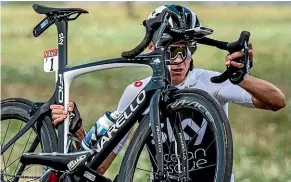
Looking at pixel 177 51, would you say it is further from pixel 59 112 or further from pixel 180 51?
pixel 59 112

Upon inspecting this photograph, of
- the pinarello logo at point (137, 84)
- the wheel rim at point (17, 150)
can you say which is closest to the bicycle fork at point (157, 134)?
the pinarello logo at point (137, 84)

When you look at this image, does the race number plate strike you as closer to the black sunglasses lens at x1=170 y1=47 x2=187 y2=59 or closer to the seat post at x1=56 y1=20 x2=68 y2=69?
the seat post at x1=56 y1=20 x2=68 y2=69

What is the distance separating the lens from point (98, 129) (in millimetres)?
5895

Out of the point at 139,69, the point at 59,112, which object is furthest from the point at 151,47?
the point at 59,112

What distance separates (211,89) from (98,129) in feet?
2.43

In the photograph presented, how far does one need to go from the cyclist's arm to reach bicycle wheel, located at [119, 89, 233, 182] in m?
0.30

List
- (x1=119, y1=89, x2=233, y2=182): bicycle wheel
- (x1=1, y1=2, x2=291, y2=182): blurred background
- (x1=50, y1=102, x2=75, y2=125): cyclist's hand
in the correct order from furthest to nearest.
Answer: (x1=1, y1=2, x2=291, y2=182): blurred background
(x1=50, y1=102, x2=75, y2=125): cyclist's hand
(x1=119, y1=89, x2=233, y2=182): bicycle wheel

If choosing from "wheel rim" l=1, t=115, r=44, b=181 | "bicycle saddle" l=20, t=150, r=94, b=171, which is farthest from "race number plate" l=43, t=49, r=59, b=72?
"bicycle saddle" l=20, t=150, r=94, b=171

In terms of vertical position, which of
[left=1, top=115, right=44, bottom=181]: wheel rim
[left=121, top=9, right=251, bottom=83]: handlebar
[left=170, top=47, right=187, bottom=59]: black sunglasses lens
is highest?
[left=121, top=9, right=251, bottom=83]: handlebar

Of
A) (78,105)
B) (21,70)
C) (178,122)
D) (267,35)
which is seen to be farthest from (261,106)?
(21,70)

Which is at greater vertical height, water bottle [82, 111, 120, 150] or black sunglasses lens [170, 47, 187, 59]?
black sunglasses lens [170, 47, 187, 59]

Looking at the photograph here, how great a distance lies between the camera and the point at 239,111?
6.30 meters

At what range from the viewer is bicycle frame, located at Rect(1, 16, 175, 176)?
210 inches

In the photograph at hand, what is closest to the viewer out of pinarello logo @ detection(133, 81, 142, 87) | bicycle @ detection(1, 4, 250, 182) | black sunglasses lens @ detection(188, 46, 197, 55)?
bicycle @ detection(1, 4, 250, 182)
